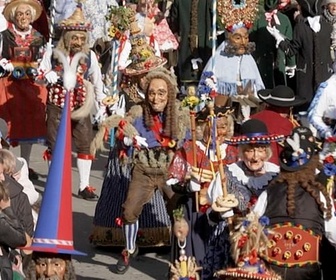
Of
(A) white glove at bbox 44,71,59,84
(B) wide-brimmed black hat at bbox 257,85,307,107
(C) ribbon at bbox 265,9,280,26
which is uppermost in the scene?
(C) ribbon at bbox 265,9,280,26

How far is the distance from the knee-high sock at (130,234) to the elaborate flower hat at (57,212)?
2.96 meters

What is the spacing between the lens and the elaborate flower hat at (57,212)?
8078mm

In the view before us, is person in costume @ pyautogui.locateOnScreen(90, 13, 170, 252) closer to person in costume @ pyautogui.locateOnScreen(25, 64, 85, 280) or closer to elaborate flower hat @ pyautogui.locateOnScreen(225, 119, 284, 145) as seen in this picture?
elaborate flower hat @ pyautogui.locateOnScreen(225, 119, 284, 145)

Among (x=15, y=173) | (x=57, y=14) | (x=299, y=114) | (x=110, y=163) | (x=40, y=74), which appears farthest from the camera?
(x=57, y=14)

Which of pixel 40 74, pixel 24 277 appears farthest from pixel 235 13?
pixel 24 277

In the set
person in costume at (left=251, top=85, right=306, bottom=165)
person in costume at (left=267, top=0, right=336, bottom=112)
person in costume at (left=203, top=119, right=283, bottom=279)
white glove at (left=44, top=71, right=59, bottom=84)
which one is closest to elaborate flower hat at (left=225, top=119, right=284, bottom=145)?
person in costume at (left=203, top=119, right=283, bottom=279)

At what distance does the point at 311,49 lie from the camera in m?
15.5

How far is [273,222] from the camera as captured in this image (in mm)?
8250

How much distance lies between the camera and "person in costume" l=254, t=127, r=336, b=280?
27.0 ft

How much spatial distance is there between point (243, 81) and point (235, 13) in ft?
3.03

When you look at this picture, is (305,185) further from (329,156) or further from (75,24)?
(75,24)

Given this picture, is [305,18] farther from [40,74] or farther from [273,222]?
[273,222]

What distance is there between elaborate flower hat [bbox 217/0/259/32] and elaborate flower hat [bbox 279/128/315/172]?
6364 millimetres

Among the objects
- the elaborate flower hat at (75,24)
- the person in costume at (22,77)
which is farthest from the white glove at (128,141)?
the person in costume at (22,77)
